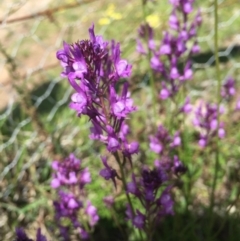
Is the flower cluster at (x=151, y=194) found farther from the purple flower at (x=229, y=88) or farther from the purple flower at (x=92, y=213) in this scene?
the purple flower at (x=229, y=88)

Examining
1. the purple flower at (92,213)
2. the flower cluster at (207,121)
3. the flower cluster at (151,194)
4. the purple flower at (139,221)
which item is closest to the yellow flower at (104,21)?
the flower cluster at (207,121)

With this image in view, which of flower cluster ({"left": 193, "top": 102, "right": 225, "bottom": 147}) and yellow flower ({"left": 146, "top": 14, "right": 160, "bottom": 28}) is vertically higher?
yellow flower ({"left": 146, "top": 14, "right": 160, "bottom": 28})

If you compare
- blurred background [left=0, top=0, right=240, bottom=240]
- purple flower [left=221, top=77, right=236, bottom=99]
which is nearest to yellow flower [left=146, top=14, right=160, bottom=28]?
blurred background [left=0, top=0, right=240, bottom=240]

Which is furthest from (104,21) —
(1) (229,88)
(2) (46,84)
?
(1) (229,88)

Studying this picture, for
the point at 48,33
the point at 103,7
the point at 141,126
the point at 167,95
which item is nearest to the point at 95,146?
the point at 141,126

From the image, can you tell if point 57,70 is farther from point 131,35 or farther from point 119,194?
point 119,194

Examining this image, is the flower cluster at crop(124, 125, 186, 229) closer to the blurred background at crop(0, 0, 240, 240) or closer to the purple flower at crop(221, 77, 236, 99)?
the purple flower at crop(221, 77, 236, 99)
